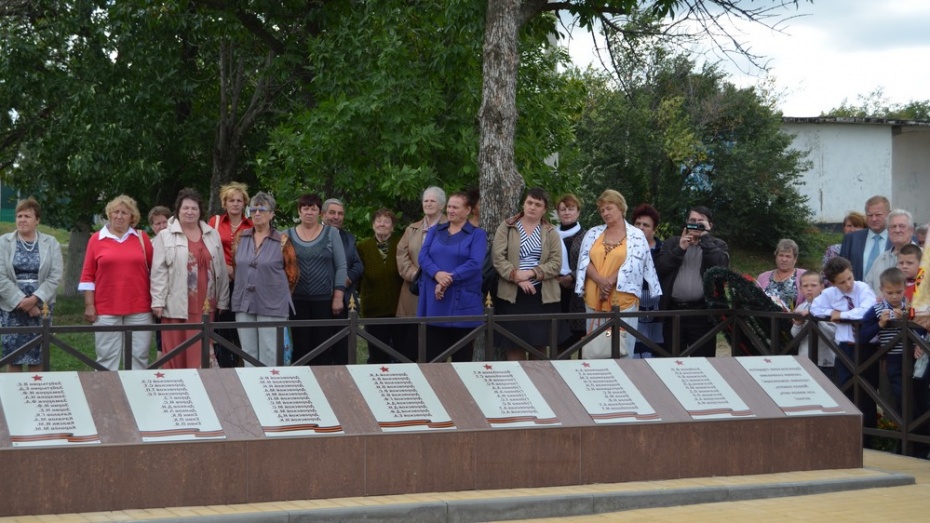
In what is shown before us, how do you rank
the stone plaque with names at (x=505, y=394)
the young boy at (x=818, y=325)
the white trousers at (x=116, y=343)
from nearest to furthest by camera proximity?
the stone plaque with names at (x=505, y=394)
the white trousers at (x=116, y=343)
the young boy at (x=818, y=325)

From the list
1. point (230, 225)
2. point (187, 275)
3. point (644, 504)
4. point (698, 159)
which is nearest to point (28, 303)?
point (187, 275)

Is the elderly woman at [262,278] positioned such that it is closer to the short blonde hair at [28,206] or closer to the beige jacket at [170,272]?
the beige jacket at [170,272]

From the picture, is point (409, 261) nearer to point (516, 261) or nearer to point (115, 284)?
point (516, 261)

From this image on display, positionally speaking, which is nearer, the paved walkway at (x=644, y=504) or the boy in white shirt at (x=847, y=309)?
the paved walkway at (x=644, y=504)

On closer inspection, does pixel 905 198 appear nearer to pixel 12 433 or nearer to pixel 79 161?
pixel 79 161

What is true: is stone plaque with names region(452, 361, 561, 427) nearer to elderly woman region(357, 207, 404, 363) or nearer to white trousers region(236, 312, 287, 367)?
white trousers region(236, 312, 287, 367)

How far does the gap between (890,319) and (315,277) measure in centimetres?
479

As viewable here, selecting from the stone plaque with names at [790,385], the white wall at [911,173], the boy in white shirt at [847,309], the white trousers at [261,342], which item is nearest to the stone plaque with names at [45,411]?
the white trousers at [261,342]

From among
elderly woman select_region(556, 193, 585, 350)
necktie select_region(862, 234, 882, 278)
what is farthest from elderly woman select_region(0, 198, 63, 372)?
necktie select_region(862, 234, 882, 278)

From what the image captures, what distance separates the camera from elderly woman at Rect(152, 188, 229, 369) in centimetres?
1025

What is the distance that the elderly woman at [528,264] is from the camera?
1060 cm

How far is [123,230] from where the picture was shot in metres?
10.3

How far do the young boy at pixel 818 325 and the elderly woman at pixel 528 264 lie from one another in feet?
6.96

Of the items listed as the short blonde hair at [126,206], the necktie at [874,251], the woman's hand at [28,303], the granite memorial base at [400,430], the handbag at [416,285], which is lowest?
the granite memorial base at [400,430]
